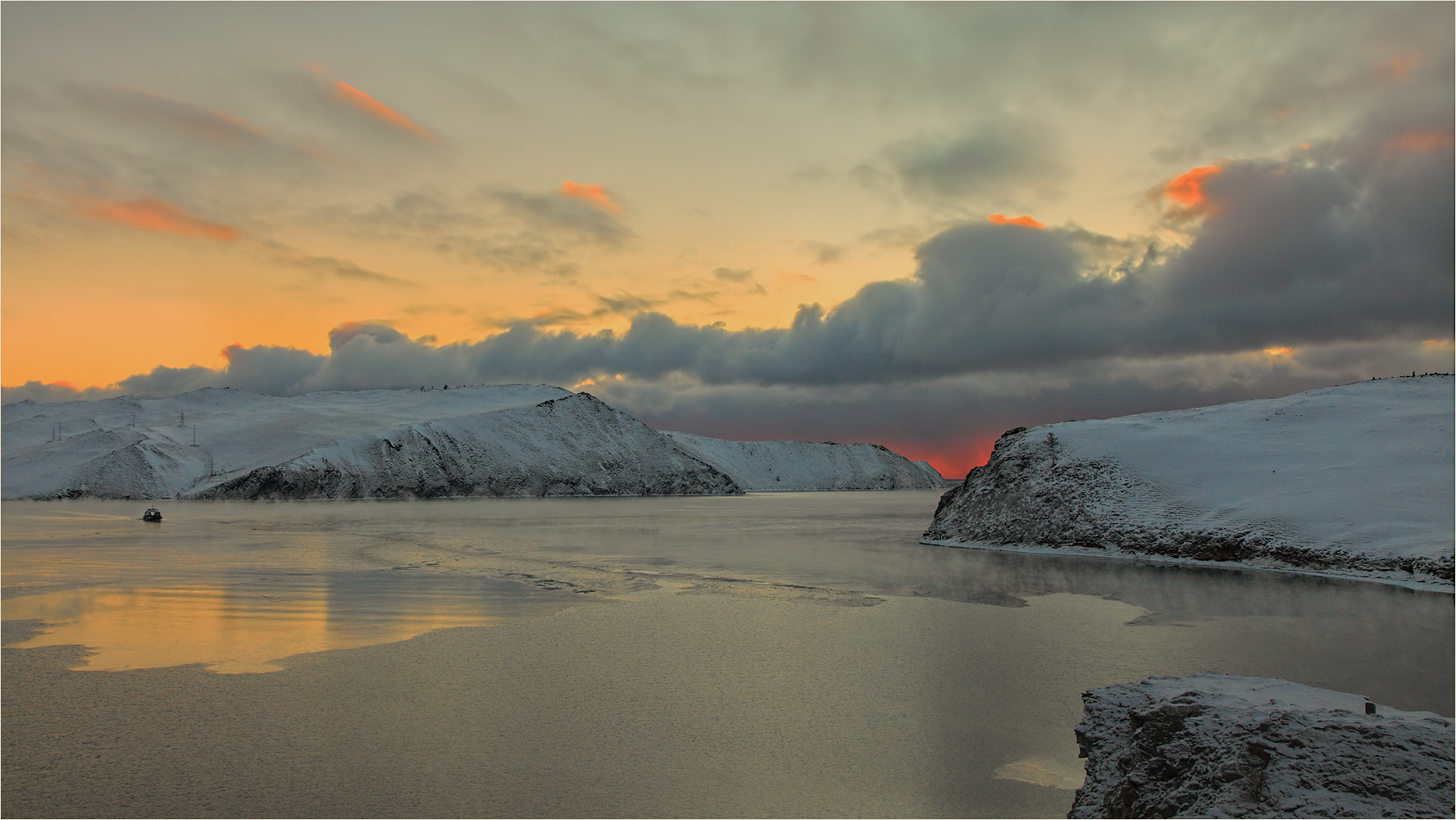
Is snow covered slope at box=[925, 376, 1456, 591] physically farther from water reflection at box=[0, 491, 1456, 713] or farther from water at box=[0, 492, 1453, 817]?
water at box=[0, 492, 1453, 817]

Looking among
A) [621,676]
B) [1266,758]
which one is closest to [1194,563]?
[621,676]

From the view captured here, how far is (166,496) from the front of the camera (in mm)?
109812

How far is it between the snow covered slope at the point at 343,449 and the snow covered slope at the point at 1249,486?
105 m

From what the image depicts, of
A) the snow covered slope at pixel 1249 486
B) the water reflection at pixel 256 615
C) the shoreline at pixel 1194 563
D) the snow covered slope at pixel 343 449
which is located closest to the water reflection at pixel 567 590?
the water reflection at pixel 256 615

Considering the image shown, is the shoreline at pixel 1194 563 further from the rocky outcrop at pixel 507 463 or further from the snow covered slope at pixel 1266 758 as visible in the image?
the rocky outcrop at pixel 507 463

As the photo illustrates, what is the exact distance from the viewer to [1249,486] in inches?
1031

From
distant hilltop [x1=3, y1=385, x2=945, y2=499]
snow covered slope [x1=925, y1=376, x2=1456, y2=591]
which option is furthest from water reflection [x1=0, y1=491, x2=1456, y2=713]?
distant hilltop [x1=3, y1=385, x2=945, y2=499]

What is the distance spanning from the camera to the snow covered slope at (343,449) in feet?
367

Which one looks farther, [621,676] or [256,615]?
[256,615]

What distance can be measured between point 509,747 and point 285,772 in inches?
78.3

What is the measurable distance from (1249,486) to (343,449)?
12123 cm

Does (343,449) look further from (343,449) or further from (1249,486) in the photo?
(1249,486)

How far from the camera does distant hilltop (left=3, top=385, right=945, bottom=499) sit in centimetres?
11194

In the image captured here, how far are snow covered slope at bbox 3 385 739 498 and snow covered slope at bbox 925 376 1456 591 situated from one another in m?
105
